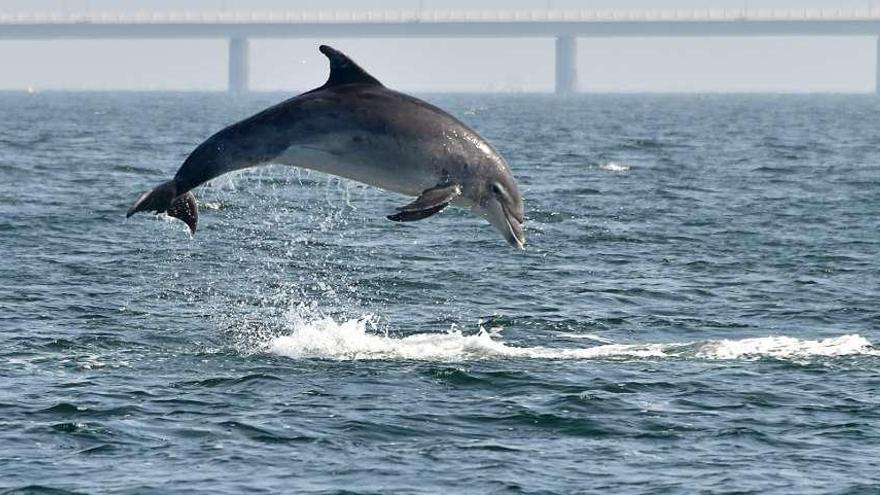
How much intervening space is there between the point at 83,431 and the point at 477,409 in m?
5.16

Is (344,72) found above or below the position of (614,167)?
above

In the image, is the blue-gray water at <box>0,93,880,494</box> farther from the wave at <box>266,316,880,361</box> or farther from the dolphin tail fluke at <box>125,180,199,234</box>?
the dolphin tail fluke at <box>125,180,199,234</box>

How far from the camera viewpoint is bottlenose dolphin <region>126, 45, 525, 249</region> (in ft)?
63.7

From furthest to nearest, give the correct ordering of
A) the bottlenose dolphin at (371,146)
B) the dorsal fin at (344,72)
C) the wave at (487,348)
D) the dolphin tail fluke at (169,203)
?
the wave at (487,348), the dolphin tail fluke at (169,203), the dorsal fin at (344,72), the bottlenose dolphin at (371,146)

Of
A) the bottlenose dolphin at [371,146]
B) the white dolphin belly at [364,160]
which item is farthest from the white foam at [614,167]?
the white dolphin belly at [364,160]

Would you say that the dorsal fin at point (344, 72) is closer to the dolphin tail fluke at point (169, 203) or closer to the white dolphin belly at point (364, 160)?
the white dolphin belly at point (364, 160)

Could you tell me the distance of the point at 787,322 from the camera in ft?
106

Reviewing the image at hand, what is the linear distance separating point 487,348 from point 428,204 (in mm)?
10108

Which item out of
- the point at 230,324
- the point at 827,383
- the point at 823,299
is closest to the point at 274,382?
the point at 230,324

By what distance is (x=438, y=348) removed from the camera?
93.4 ft

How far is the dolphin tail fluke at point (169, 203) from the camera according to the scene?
20.2m

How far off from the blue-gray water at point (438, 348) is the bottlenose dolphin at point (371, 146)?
8.88 feet

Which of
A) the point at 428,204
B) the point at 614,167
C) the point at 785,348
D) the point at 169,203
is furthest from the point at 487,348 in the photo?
the point at 614,167

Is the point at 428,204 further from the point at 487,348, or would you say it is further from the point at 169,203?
the point at 487,348
